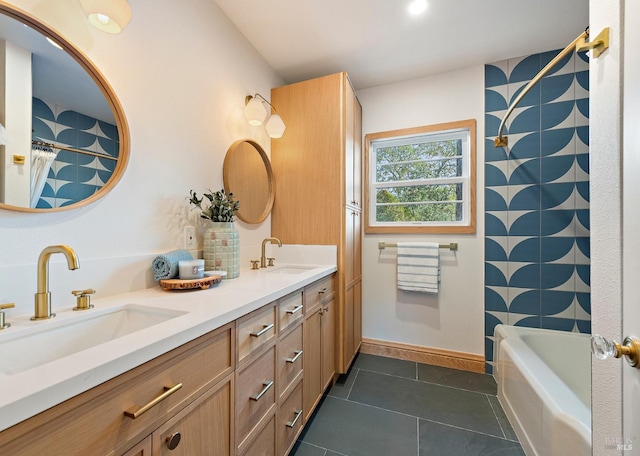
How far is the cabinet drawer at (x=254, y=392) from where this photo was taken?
2.97 feet

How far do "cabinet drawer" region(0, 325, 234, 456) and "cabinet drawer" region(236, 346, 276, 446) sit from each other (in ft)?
0.52

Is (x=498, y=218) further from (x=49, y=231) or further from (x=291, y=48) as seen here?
(x=49, y=231)

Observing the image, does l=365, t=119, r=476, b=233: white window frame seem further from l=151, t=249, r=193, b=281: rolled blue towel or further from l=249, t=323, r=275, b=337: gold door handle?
l=151, t=249, r=193, b=281: rolled blue towel

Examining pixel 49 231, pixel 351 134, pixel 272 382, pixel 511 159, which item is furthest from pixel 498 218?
pixel 49 231

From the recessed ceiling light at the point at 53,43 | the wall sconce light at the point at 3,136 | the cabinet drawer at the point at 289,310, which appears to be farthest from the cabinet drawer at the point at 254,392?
the recessed ceiling light at the point at 53,43

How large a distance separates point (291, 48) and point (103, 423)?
2.27 m

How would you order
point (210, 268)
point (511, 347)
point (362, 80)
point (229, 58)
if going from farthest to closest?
point (362, 80), point (229, 58), point (511, 347), point (210, 268)

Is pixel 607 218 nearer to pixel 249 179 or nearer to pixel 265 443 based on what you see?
pixel 265 443

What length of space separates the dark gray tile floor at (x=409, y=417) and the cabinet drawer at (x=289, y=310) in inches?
26.9

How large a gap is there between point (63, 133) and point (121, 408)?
3.09 ft

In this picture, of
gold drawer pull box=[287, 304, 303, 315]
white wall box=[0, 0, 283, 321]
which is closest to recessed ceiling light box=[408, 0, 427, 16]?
white wall box=[0, 0, 283, 321]

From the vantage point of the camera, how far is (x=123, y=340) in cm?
60

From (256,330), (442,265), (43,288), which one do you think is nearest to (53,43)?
(43,288)

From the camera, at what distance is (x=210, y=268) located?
137cm
